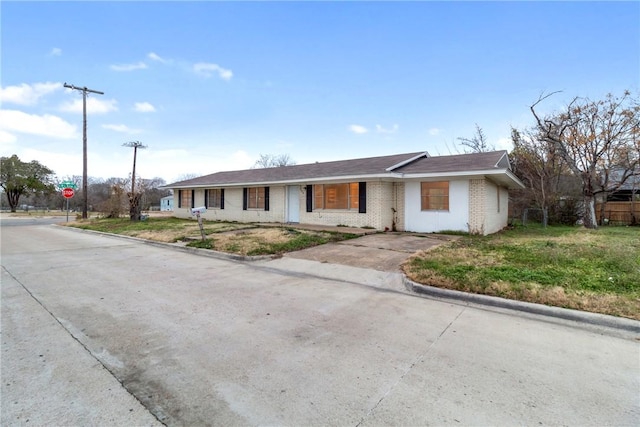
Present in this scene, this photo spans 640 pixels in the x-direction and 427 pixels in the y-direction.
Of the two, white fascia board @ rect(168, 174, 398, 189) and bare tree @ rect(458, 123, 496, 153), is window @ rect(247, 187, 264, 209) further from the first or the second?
bare tree @ rect(458, 123, 496, 153)

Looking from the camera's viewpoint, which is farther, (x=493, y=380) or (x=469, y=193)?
(x=469, y=193)

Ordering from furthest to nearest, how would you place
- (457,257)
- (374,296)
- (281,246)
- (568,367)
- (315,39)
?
(315,39)
(281,246)
(457,257)
(374,296)
(568,367)

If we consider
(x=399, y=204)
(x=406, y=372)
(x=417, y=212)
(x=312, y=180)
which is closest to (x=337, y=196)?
(x=312, y=180)

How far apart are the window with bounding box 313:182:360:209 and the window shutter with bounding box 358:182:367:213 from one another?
0.12m

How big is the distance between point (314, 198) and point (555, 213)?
602 inches

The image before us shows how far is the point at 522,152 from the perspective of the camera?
19906 millimetres

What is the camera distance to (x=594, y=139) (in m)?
15.6

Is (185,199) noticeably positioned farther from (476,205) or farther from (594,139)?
(594,139)

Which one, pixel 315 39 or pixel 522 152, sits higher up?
pixel 315 39

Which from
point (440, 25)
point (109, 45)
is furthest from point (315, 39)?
point (109, 45)

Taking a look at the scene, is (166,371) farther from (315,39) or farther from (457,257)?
(315,39)

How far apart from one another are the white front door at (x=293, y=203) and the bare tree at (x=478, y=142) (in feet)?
66.6

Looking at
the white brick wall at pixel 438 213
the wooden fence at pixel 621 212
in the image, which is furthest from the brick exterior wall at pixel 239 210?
the wooden fence at pixel 621 212

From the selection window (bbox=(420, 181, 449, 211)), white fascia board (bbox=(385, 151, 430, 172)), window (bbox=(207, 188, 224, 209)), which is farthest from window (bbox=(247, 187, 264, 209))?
window (bbox=(420, 181, 449, 211))
